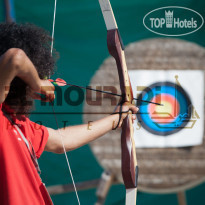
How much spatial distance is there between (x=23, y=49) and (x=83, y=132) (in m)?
0.31

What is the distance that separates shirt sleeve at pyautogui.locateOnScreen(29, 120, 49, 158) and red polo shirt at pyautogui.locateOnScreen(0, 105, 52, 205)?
0.07 m

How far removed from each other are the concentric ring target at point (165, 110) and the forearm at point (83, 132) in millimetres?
800

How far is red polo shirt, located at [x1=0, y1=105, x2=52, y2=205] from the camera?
79 cm

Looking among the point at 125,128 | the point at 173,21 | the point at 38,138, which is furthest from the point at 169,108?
the point at 38,138

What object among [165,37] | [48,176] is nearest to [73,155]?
[48,176]

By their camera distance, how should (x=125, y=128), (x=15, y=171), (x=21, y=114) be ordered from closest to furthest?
(x=15, y=171) → (x=21, y=114) → (x=125, y=128)

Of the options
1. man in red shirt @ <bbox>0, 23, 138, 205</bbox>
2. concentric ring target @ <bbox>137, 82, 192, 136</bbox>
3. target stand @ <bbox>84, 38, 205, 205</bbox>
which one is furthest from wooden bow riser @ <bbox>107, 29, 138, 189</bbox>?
Answer: concentric ring target @ <bbox>137, 82, 192, 136</bbox>

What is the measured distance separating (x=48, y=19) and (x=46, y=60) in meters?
0.84

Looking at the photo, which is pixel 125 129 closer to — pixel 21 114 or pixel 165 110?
pixel 21 114

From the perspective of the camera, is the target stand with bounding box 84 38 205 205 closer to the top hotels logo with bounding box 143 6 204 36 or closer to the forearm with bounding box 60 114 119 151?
the top hotels logo with bounding box 143 6 204 36

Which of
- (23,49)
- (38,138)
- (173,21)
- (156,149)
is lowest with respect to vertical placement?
(156,149)

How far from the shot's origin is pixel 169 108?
1888 millimetres

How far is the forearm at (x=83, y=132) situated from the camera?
101 cm

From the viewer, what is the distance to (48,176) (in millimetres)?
1734
